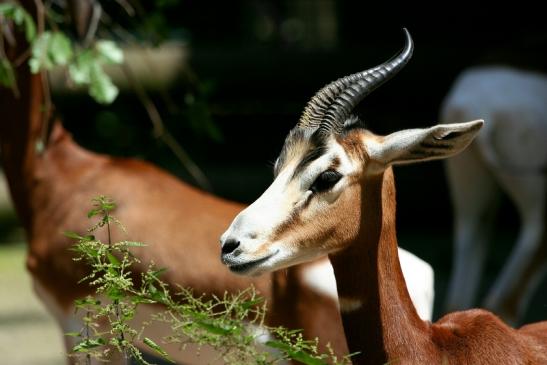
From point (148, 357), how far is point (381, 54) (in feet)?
15.4

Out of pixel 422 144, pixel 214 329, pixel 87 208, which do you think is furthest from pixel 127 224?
pixel 214 329

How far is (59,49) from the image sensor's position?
169 inches

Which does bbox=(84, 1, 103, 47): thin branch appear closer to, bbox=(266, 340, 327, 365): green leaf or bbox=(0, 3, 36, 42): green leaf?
bbox=(0, 3, 36, 42): green leaf

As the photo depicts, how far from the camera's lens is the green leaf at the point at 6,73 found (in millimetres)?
4527

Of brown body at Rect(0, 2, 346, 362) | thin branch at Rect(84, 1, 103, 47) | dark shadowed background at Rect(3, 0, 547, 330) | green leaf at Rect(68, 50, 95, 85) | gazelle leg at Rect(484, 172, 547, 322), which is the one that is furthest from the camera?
dark shadowed background at Rect(3, 0, 547, 330)

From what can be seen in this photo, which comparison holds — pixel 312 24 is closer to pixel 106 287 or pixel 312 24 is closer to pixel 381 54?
pixel 381 54

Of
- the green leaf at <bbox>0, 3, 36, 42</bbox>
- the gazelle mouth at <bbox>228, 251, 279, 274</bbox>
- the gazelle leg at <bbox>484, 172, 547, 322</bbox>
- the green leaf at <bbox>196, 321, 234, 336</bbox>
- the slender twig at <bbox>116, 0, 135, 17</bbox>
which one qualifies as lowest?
the gazelle leg at <bbox>484, 172, 547, 322</bbox>

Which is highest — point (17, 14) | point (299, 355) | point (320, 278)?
point (17, 14)

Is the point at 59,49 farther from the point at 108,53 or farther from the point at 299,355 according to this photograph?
the point at 299,355

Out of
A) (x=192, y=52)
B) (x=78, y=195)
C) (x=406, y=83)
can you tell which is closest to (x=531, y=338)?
(x=78, y=195)

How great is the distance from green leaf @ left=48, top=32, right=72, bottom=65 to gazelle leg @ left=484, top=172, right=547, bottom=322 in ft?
9.07

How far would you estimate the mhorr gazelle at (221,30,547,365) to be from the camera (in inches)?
116

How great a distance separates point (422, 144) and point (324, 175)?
9.9 inches

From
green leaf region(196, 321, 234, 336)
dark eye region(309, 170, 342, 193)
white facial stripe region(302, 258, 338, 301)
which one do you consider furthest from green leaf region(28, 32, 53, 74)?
green leaf region(196, 321, 234, 336)
